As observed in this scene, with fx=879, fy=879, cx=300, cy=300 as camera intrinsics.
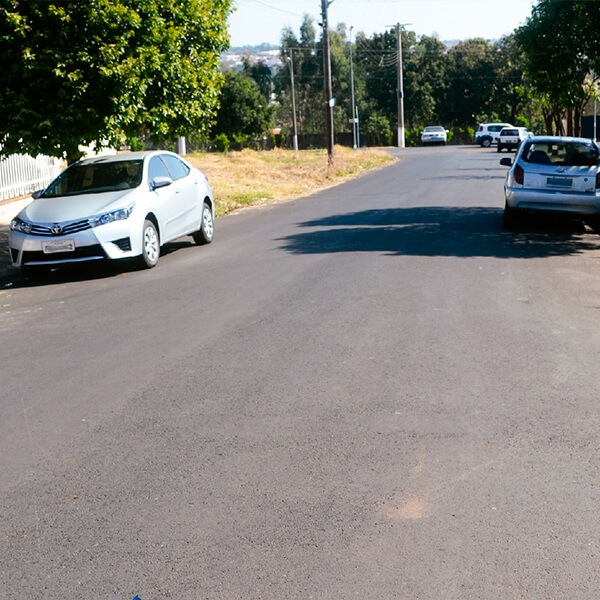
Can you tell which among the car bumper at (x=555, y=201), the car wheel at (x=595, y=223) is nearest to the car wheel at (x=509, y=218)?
the car bumper at (x=555, y=201)

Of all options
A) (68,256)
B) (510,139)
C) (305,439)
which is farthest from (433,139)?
(305,439)

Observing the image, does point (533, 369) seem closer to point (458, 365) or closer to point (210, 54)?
point (458, 365)

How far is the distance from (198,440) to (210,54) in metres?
14.0

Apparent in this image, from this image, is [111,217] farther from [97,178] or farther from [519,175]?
[519,175]

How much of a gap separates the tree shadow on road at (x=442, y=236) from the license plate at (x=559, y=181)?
2.86 feet

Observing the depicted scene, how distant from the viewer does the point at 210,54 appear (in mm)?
17922

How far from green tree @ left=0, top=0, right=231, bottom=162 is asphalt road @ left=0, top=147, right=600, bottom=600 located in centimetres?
498

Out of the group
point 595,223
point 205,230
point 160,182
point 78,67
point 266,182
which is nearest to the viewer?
point 160,182

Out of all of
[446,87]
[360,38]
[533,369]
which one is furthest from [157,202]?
[360,38]

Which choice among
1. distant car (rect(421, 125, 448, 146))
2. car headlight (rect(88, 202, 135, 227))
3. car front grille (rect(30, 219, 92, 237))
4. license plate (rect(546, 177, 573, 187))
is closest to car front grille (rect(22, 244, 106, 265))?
car front grille (rect(30, 219, 92, 237))

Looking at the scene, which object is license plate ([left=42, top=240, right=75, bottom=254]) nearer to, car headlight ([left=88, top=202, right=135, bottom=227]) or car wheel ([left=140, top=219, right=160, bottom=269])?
car headlight ([left=88, top=202, right=135, bottom=227])

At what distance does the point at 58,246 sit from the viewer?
11672 millimetres

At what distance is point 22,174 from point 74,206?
9.38m

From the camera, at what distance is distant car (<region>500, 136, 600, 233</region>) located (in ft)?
47.3
